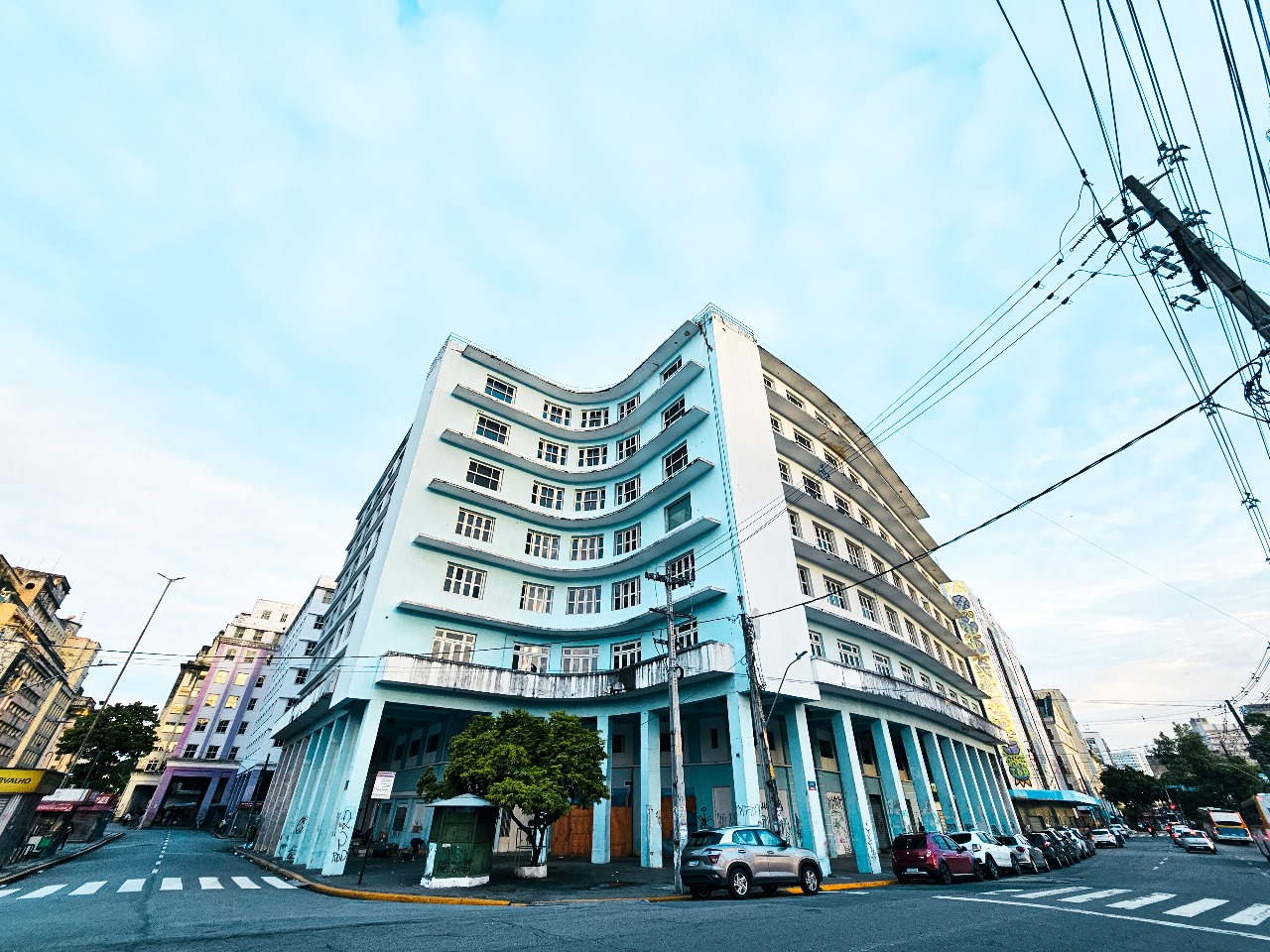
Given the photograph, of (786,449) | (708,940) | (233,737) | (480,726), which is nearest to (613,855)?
(480,726)

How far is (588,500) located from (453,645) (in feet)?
36.3

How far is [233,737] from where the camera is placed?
64750 mm

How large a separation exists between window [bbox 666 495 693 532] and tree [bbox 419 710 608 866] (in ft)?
36.1

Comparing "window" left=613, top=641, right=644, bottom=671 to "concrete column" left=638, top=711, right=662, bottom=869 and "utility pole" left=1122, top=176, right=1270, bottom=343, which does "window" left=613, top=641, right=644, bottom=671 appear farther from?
"utility pole" left=1122, top=176, right=1270, bottom=343

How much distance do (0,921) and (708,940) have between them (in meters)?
12.2

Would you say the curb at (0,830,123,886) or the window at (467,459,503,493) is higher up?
the window at (467,459,503,493)

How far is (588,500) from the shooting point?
1287 inches

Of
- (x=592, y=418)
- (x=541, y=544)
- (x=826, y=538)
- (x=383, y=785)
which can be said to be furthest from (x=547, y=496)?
(x=383, y=785)

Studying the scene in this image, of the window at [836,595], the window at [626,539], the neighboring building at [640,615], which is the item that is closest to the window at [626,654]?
the neighboring building at [640,615]

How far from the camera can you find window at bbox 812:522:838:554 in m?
29.6

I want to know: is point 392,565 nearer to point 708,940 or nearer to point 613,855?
point 613,855

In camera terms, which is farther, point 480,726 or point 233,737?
point 233,737

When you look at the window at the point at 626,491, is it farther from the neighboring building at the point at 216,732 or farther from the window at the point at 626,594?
the neighboring building at the point at 216,732

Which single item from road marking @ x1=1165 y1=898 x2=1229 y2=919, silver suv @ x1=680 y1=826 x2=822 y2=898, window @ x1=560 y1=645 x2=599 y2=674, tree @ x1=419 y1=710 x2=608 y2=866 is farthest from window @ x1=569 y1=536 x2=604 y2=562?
road marking @ x1=1165 y1=898 x2=1229 y2=919
